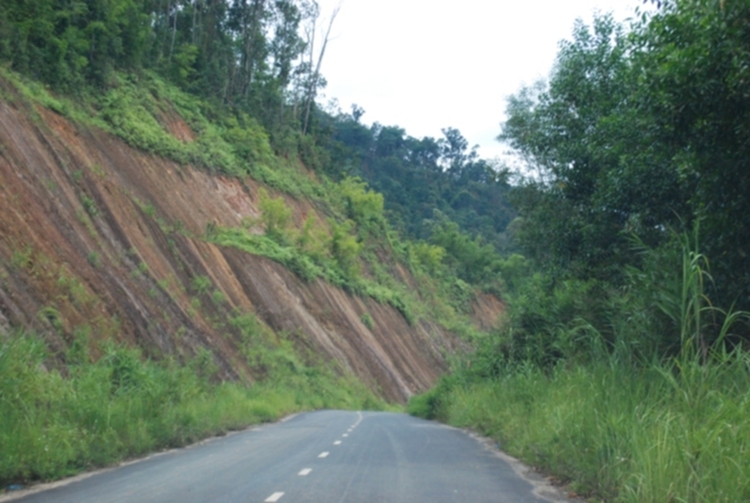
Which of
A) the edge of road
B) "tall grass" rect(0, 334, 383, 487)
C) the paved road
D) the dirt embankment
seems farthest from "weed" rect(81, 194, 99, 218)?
the paved road

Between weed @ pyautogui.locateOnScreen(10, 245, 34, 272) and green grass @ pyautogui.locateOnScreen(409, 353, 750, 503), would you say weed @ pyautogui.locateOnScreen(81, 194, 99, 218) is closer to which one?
weed @ pyautogui.locateOnScreen(10, 245, 34, 272)

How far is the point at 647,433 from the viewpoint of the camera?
7.95 metres

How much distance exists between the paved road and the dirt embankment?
6.38m

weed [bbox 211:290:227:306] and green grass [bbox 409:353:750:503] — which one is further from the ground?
weed [bbox 211:290:227:306]

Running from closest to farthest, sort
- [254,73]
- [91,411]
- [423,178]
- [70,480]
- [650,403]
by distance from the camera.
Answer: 1. [650,403]
2. [70,480]
3. [91,411]
4. [254,73]
5. [423,178]

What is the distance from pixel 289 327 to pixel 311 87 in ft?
115

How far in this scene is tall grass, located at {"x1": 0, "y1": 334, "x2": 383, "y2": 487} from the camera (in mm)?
10383

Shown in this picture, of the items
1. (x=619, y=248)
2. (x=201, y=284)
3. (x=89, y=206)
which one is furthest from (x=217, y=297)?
(x=619, y=248)

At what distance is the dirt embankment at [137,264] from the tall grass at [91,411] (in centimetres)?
187

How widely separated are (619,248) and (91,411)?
10.9 m

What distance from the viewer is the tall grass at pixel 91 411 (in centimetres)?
1038

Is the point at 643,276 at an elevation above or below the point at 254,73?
below

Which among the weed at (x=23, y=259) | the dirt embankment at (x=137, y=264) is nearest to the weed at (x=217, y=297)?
the dirt embankment at (x=137, y=264)

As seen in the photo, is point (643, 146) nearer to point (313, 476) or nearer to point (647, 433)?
point (647, 433)
